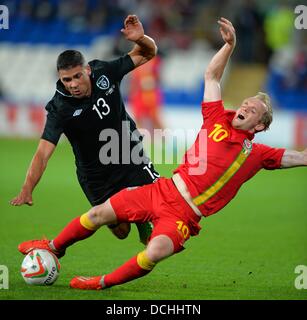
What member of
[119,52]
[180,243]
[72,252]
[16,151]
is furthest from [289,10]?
[180,243]

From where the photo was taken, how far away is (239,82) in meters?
23.0

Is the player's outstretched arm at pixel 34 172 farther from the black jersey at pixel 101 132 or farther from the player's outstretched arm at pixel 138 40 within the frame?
the player's outstretched arm at pixel 138 40

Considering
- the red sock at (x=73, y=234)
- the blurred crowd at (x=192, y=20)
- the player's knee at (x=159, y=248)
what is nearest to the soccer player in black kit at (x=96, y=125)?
the red sock at (x=73, y=234)

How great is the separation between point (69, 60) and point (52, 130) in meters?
0.64

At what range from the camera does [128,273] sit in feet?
21.3

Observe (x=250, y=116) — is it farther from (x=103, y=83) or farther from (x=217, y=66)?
(x=103, y=83)

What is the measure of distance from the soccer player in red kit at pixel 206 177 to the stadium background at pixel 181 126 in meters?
0.61

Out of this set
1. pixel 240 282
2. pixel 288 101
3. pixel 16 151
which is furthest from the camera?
pixel 288 101

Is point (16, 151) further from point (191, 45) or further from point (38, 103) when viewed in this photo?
point (191, 45)

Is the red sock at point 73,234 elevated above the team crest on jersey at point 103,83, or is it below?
below

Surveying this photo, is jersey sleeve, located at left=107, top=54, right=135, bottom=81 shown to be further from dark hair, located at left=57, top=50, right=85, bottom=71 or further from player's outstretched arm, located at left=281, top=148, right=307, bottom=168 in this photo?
player's outstretched arm, located at left=281, top=148, right=307, bottom=168

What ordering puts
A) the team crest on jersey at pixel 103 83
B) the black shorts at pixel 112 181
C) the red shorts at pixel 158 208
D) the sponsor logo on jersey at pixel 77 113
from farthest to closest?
the black shorts at pixel 112 181
the team crest on jersey at pixel 103 83
the sponsor logo on jersey at pixel 77 113
the red shorts at pixel 158 208

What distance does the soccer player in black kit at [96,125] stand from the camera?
7.08 m

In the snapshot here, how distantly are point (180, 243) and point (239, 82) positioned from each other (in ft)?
55.1
